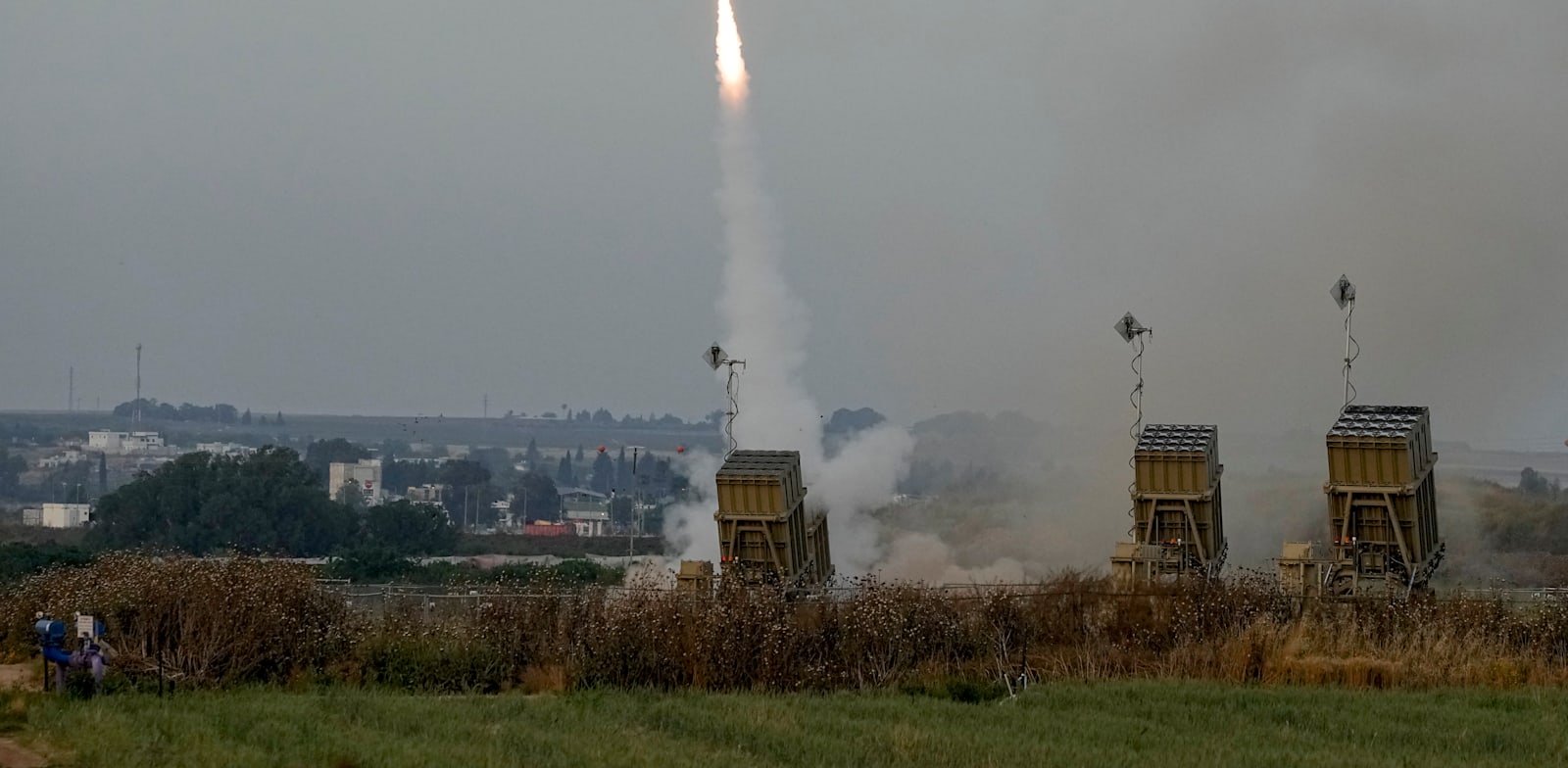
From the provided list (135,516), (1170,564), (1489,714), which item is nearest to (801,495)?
(1170,564)

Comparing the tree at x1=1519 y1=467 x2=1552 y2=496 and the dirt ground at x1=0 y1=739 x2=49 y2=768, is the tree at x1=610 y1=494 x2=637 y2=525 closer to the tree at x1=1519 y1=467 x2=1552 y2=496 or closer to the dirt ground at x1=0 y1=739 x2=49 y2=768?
the tree at x1=1519 y1=467 x2=1552 y2=496

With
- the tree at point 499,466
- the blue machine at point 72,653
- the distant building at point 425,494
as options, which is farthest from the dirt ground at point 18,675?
the tree at point 499,466

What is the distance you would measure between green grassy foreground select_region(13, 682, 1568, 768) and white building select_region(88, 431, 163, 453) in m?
172

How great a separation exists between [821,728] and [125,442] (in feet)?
614

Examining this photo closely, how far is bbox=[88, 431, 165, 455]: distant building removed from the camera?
183125 millimetres

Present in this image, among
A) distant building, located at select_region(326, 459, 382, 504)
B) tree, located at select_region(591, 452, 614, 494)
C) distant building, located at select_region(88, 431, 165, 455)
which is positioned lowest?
distant building, located at select_region(326, 459, 382, 504)

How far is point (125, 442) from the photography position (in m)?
192

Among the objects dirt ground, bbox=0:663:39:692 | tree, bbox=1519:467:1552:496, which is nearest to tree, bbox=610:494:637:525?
tree, bbox=1519:467:1552:496

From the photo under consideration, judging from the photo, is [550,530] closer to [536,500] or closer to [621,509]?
[621,509]

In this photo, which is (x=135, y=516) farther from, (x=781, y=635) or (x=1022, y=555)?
(x=781, y=635)

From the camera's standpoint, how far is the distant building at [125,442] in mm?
183125

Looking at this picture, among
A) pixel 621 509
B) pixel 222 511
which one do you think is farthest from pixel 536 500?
pixel 222 511

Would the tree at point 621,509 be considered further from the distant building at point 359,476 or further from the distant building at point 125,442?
the distant building at point 125,442

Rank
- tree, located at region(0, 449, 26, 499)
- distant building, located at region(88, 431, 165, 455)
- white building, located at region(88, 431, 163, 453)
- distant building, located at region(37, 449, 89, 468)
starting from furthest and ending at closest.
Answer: white building, located at region(88, 431, 163, 453)
distant building, located at region(88, 431, 165, 455)
distant building, located at region(37, 449, 89, 468)
tree, located at region(0, 449, 26, 499)
